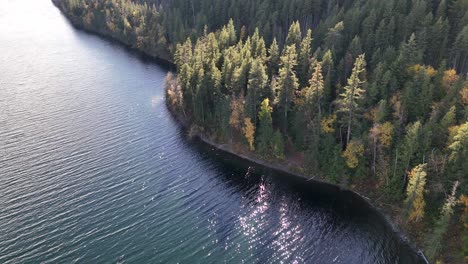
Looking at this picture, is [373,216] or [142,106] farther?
[142,106]

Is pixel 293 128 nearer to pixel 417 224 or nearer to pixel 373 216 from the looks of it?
pixel 373 216

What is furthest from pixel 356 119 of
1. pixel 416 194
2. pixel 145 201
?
pixel 145 201

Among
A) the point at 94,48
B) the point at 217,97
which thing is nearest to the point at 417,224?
the point at 217,97

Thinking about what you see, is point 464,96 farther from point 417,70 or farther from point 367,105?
point 367,105

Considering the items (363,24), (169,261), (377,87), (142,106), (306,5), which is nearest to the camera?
(169,261)

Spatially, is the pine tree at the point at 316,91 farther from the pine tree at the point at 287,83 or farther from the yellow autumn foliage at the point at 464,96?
the yellow autumn foliage at the point at 464,96

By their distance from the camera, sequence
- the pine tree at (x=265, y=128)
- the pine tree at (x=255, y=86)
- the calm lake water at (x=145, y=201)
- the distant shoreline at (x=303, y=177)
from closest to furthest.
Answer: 1. the calm lake water at (x=145, y=201)
2. the distant shoreline at (x=303, y=177)
3. the pine tree at (x=265, y=128)
4. the pine tree at (x=255, y=86)

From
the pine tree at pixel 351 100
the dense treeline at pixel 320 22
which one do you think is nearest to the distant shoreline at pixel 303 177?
the pine tree at pixel 351 100
